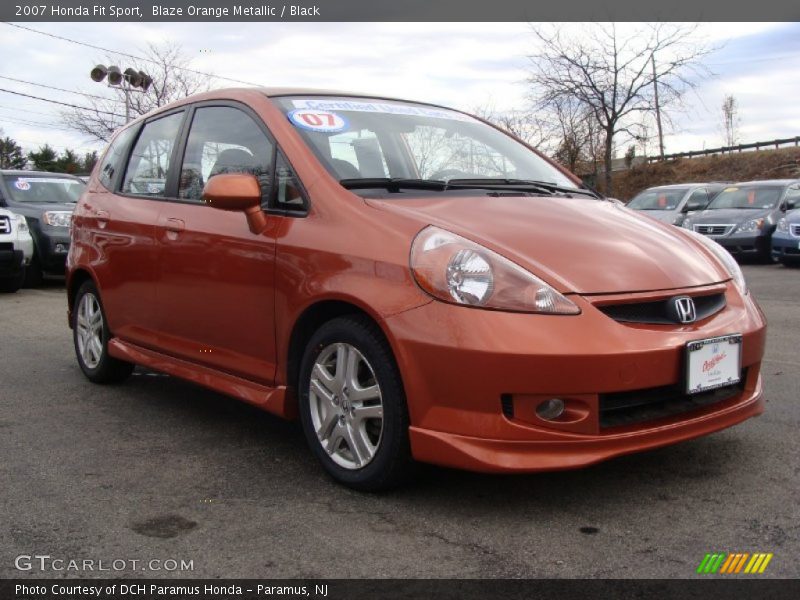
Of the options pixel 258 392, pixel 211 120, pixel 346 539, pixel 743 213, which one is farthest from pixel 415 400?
pixel 743 213

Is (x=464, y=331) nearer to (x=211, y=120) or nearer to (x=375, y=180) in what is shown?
(x=375, y=180)

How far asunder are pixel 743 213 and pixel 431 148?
12466mm

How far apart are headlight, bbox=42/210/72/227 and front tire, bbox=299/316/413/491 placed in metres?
9.57

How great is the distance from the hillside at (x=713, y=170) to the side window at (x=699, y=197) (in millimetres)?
25723

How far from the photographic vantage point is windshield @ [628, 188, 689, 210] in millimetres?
17078

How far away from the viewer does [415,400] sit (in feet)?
9.74

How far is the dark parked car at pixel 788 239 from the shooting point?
13094 mm

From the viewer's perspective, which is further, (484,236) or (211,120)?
(211,120)

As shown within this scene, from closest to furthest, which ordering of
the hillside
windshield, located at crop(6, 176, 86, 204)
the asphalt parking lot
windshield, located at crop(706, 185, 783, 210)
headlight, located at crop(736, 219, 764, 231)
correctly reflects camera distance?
1. the asphalt parking lot
2. windshield, located at crop(6, 176, 86, 204)
3. headlight, located at crop(736, 219, 764, 231)
4. windshield, located at crop(706, 185, 783, 210)
5. the hillside

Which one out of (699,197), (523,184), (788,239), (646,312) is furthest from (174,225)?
(699,197)

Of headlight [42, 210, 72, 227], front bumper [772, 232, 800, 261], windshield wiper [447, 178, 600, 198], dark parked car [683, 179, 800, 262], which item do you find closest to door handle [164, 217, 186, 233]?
windshield wiper [447, 178, 600, 198]

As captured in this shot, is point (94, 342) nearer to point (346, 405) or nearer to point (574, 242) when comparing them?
point (346, 405)

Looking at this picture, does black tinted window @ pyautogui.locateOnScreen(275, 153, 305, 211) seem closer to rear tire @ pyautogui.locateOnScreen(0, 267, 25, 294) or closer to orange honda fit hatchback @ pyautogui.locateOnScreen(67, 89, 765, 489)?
orange honda fit hatchback @ pyautogui.locateOnScreen(67, 89, 765, 489)

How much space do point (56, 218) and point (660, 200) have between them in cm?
1147
